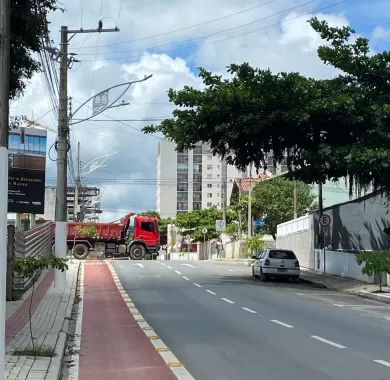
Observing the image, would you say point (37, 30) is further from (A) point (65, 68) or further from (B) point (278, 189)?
(B) point (278, 189)

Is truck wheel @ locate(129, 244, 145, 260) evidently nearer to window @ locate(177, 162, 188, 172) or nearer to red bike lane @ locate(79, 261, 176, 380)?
red bike lane @ locate(79, 261, 176, 380)

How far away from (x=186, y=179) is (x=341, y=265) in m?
106

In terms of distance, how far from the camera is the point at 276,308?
1739 centimetres

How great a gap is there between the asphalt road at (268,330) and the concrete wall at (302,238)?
13.9 meters

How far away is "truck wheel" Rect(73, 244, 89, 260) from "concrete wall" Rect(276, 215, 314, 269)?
47.5 feet

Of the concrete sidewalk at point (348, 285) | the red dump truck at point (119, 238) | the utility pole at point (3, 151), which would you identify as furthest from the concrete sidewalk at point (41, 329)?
the red dump truck at point (119, 238)

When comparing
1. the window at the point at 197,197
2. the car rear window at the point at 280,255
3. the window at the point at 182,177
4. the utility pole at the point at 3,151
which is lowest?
the car rear window at the point at 280,255

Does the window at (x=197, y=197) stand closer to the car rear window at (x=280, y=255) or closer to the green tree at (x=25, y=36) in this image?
the car rear window at (x=280, y=255)

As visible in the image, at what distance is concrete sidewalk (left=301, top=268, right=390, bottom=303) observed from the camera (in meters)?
21.8

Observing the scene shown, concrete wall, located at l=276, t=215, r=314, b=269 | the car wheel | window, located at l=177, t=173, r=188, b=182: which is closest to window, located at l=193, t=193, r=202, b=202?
window, located at l=177, t=173, r=188, b=182

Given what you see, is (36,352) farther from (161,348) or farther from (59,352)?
(161,348)

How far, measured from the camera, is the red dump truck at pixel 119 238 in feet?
152

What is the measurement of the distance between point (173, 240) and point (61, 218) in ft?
275

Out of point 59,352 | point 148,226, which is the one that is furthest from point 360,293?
point 148,226
